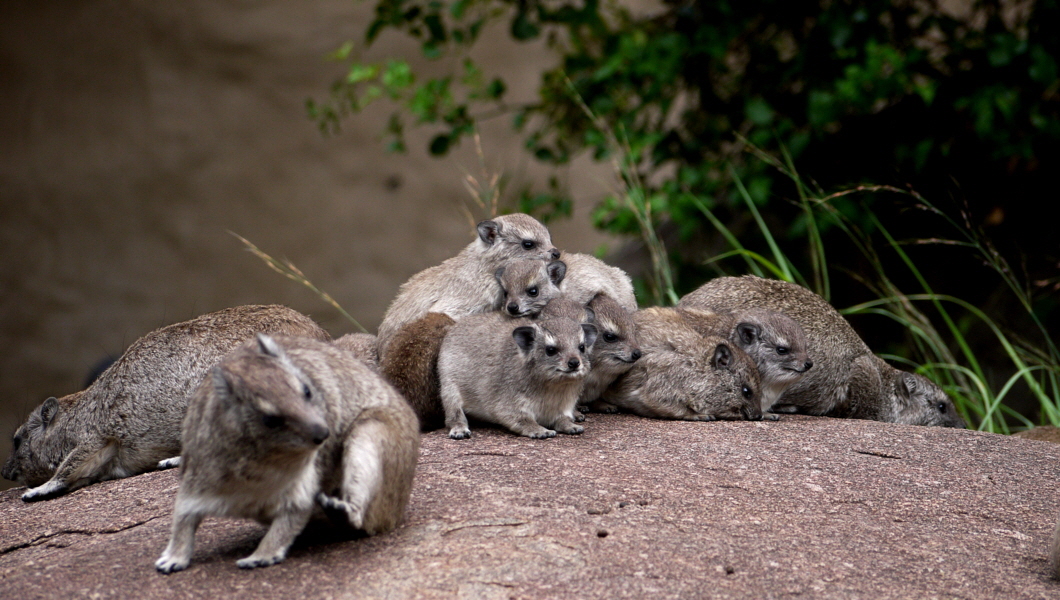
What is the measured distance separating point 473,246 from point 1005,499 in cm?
367

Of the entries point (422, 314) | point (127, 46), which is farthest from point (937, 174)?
point (127, 46)

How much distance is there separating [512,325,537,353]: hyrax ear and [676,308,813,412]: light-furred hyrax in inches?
63.1

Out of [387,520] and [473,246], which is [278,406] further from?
[473,246]

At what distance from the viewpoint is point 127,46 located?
461 inches

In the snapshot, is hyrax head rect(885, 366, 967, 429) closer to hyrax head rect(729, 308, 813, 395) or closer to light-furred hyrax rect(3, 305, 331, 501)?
hyrax head rect(729, 308, 813, 395)

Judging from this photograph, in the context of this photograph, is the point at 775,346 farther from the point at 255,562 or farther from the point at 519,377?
the point at 255,562

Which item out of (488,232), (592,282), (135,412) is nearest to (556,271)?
(592,282)

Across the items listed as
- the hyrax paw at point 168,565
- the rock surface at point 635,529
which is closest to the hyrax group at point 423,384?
the hyrax paw at point 168,565

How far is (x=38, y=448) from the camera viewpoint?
217 inches

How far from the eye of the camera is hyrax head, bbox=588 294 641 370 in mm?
5684

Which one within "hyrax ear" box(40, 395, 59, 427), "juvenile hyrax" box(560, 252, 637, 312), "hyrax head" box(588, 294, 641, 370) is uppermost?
"hyrax ear" box(40, 395, 59, 427)

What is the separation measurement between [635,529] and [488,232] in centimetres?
332

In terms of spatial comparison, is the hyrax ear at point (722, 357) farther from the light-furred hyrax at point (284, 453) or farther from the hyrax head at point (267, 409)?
the hyrax head at point (267, 409)

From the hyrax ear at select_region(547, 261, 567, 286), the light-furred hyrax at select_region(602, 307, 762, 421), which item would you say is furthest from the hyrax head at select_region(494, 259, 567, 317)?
the light-furred hyrax at select_region(602, 307, 762, 421)
